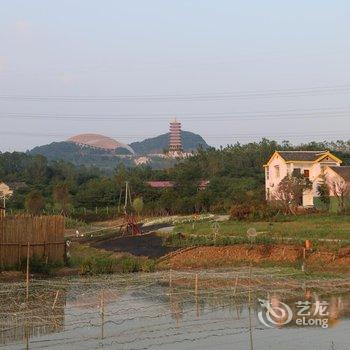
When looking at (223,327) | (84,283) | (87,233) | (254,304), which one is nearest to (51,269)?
(84,283)

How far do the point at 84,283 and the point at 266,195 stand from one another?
27.4 metres

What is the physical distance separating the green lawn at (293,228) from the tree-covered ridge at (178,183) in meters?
5.41

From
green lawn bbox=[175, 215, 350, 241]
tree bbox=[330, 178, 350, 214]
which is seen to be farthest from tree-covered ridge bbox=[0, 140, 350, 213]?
green lawn bbox=[175, 215, 350, 241]

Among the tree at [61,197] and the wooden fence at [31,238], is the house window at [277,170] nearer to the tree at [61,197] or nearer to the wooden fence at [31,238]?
the tree at [61,197]

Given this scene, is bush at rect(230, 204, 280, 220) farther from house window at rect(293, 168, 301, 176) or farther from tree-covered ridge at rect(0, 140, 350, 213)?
house window at rect(293, 168, 301, 176)

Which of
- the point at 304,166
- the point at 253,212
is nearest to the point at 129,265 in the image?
the point at 253,212

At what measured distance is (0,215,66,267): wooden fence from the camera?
71.3ft

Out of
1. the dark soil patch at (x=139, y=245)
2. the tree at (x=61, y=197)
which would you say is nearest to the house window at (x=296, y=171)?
the dark soil patch at (x=139, y=245)

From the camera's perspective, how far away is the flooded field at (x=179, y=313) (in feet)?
38.2

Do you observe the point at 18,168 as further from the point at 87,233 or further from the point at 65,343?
the point at 65,343

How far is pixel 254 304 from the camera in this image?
15.3m

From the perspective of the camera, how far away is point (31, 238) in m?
22.2

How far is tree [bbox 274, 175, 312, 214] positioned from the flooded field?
18060 mm

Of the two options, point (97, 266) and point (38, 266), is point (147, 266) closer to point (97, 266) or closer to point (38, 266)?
point (97, 266)
